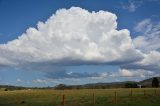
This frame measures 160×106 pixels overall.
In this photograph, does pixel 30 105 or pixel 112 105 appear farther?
pixel 30 105

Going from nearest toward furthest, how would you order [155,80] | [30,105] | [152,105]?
1. [152,105]
2. [30,105]
3. [155,80]

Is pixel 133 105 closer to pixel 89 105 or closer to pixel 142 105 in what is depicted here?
pixel 142 105

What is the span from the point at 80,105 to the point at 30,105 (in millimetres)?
8117

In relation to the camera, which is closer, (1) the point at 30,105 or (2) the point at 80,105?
(2) the point at 80,105

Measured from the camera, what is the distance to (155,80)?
610ft

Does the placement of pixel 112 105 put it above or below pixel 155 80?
below

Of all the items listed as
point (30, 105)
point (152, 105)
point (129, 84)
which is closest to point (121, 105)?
point (152, 105)

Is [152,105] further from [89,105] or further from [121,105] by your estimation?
[89,105]

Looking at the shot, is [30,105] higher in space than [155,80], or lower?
lower

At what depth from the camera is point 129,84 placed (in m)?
187

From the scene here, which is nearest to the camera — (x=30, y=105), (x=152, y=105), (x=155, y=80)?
(x=152, y=105)

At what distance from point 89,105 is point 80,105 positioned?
48.8 inches

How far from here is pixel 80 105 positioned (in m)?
42.6

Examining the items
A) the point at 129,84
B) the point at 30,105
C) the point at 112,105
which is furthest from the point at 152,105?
the point at 129,84
